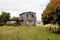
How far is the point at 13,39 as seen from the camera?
1836 cm

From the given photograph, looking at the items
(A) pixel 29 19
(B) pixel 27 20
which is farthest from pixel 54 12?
(A) pixel 29 19

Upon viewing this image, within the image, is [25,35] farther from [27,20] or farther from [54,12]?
[27,20]

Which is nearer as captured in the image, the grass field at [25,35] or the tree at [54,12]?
the grass field at [25,35]

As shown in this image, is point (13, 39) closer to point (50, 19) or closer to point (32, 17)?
point (50, 19)

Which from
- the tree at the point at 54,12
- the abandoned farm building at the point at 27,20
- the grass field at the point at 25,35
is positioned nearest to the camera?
the grass field at the point at 25,35

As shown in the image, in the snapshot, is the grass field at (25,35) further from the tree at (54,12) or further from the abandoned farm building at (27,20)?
the abandoned farm building at (27,20)

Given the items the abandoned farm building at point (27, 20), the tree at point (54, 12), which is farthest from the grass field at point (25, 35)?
the abandoned farm building at point (27, 20)

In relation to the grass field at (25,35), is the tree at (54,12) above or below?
above

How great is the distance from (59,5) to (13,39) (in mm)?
10046

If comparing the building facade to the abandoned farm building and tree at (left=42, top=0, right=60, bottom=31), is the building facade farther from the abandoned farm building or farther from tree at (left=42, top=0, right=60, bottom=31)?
tree at (left=42, top=0, right=60, bottom=31)

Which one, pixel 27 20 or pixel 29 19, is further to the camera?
pixel 29 19

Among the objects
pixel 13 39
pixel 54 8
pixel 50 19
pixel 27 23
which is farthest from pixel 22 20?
pixel 13 39

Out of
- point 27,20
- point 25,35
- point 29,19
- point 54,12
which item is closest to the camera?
Result: point 25,35

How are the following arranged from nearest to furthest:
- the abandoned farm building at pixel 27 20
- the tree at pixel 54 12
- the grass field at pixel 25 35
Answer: the grass field at pixel 25 35 → the tree at pixel 54 12 → the abandoned farm building at pixel 27 20
